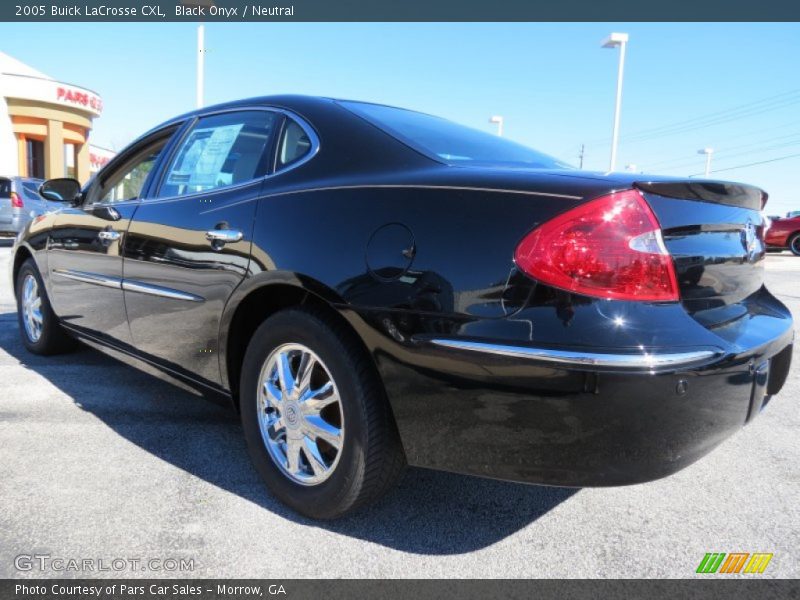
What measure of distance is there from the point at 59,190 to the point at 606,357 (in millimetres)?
3912

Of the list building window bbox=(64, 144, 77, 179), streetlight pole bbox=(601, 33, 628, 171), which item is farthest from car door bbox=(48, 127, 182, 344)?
building window bbox=(64, 144, 77, 179)

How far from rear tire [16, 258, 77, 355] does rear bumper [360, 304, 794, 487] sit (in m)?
3.18

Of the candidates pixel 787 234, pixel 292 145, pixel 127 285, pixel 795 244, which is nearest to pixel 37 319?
pixel 127 285

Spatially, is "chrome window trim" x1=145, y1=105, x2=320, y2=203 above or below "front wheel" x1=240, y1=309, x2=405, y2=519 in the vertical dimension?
above

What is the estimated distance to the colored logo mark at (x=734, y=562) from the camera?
2.02 metres

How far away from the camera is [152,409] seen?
135 inches

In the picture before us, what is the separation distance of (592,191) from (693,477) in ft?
5.12

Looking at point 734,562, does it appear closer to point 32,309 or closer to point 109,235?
point 109,235

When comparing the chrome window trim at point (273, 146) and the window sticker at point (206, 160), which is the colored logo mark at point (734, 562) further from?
the window sticker at point (206, 160)

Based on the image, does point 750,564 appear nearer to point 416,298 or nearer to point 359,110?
point 416,298

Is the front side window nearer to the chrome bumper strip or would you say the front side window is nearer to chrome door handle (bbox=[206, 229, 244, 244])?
chrome door handle (bbox=[206, 229, 244, 244])

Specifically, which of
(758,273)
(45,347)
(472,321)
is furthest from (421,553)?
(45,347)

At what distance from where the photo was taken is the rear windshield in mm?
2348

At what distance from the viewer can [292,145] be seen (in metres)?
2.55
